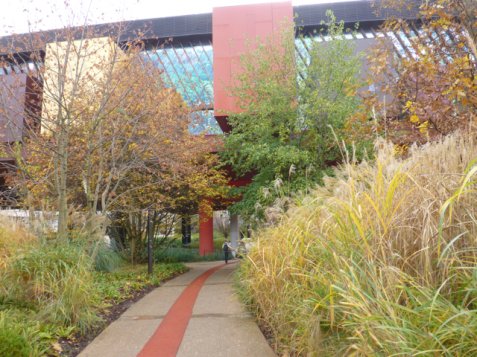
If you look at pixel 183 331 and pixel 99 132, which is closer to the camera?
pixel 183 331

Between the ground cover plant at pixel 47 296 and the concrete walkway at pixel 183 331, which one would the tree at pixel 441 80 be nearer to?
the concrete walkway at pixel 183 331

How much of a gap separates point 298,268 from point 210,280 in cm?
746

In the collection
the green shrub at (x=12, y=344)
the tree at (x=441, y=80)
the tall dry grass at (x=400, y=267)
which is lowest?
the green shrub at (x=12, y=344)

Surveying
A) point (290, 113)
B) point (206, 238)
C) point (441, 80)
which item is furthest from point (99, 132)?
point (206, 238)

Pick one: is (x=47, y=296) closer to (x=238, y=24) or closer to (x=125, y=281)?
(x=125, y=281)

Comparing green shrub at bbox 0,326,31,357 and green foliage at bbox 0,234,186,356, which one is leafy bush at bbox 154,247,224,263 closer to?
green foliage at bbox 0,234,186,356

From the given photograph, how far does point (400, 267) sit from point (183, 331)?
348 centimetres

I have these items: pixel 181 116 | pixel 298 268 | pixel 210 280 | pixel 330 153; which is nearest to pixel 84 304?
pixel 298 268

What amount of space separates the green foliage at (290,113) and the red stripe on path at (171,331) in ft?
13.9

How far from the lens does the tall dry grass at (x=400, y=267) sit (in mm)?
2555

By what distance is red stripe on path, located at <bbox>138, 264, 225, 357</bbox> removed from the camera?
4891mm

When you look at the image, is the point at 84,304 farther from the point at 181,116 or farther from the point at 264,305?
the point at 181,116

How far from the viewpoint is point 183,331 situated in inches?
226

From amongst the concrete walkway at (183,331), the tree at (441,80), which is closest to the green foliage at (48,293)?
the concrete walkway at (183,331)
